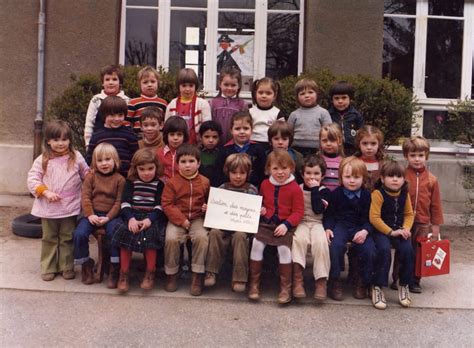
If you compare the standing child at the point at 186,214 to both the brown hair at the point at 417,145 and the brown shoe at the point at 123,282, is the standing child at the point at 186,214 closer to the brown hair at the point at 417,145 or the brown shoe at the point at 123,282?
the brown shoe at the point at 123,282

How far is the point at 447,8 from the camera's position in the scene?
29.1ft

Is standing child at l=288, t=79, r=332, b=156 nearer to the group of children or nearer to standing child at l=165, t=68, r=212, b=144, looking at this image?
the group of children

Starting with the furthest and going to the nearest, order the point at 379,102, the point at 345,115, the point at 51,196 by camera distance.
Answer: the point at 379,102, the point at 345,115, the point at 51,196

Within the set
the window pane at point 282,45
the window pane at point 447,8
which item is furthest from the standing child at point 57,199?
the window pane at point 447,8

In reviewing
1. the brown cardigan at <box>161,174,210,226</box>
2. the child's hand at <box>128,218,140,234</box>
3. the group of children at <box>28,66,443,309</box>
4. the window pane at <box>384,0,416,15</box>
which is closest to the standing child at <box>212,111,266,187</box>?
the group of children at <box>28,66,443,309</box>

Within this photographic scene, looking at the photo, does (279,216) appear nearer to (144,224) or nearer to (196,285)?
(196,285)

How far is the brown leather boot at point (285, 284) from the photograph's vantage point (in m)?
4.14

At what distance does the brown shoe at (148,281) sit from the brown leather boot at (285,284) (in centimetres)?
107

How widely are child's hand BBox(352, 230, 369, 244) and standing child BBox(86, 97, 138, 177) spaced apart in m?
2.18

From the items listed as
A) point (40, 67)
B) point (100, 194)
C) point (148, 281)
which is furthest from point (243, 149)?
point (40, 67)

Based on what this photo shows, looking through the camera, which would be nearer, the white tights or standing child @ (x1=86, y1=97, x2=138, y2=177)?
the white tights

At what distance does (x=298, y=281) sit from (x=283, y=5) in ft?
19.0

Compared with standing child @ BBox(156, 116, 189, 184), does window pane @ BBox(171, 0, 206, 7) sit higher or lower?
higher

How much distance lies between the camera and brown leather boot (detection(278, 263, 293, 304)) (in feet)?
13.6
